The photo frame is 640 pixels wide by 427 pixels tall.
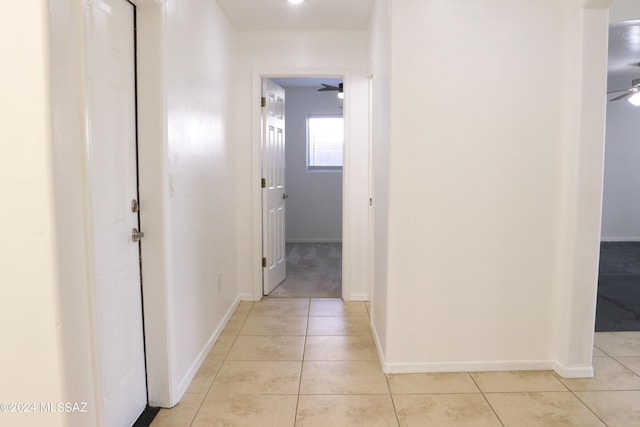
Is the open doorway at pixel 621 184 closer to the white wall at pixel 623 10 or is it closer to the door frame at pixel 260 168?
the white wall at pixel 623 10

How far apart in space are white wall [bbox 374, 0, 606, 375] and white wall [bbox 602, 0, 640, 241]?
17.8 ft

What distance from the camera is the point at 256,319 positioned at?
3740mm

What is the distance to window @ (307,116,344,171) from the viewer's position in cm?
732

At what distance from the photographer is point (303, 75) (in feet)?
13.5

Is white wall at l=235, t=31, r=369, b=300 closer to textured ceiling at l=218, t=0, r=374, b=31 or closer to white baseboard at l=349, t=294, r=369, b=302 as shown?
textured ceiling at l=218, t=0, r=374, b=31

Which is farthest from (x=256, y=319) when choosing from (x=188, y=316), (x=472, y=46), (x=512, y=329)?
(x=472, y=46)

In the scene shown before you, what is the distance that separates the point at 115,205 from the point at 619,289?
15.5ft

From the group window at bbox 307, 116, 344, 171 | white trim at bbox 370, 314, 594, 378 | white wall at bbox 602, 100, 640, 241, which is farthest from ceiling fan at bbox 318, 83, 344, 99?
white wall at bbox 602, 100, 640, 241

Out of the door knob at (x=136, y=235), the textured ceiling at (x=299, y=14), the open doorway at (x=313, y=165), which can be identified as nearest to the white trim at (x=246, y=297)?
the door knob at (x=136, y=235)

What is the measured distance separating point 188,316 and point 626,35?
418 cm

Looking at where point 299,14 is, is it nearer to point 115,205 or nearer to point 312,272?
point 115,205

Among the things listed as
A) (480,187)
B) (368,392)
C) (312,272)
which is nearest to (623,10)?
(480,187)

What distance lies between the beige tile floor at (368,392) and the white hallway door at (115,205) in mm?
348

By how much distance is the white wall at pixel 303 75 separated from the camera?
4102 mm
